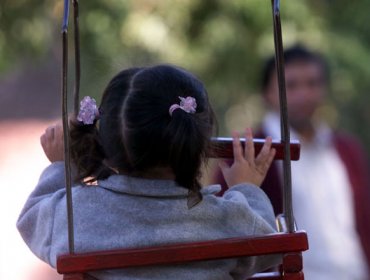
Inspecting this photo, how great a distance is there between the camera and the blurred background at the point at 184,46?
24.3 feet

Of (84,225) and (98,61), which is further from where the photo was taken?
(98,61)

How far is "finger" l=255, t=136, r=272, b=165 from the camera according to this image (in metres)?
2.79

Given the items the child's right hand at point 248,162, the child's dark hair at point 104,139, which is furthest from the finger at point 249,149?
the child's dark hair at point 104,139

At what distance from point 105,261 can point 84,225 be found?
0.53 feet

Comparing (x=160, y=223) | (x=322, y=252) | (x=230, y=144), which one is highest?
(x=230, y=144)

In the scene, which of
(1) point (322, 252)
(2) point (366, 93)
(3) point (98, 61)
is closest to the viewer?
(1) point (322, 252)

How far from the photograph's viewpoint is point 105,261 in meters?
2.45

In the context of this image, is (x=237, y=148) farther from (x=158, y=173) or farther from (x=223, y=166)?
(x=158, y=173)

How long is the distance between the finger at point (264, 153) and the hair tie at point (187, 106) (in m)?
0.27

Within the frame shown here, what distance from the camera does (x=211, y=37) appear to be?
8320 millimetres

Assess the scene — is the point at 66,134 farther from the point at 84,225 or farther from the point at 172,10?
the point at 172,10

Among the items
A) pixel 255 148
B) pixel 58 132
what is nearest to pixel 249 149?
pixel 255 148

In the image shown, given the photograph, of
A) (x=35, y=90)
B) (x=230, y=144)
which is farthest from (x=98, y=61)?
(x=35, y=90)

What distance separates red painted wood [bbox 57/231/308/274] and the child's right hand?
11.4 inches
